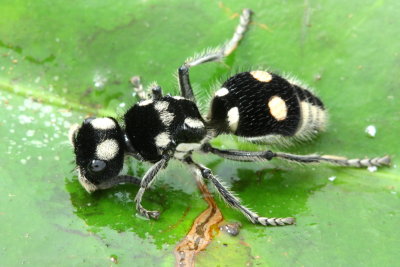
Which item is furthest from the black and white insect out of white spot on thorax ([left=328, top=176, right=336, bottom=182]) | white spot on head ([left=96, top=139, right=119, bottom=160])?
white spot on thorax ([left=328, top=176, right=336, bottom=182])

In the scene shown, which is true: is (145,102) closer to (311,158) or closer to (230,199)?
(230,199)

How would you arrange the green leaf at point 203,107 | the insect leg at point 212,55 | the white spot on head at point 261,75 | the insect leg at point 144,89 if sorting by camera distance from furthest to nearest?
the insect leg at point 212,55
the insect leg at point 144,89
the white spot on head at point 261,75
the green leaf at point 203,107

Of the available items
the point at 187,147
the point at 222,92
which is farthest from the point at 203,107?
the point at 187,147

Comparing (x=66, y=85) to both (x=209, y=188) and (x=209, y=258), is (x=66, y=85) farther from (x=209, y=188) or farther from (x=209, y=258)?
(x=209, y=258)

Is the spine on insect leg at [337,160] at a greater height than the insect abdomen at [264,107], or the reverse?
the insect abdomen at [264,107]

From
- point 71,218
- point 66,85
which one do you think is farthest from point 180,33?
point 71,218

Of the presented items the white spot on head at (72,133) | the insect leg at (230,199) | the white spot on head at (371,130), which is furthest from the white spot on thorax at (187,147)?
the white spot on head at (371,130)

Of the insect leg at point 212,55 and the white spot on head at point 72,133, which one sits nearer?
the white spot on head at point 72,133

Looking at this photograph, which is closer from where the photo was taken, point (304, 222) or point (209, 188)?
point (304, 222)

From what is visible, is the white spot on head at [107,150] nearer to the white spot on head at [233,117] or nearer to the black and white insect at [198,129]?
the black and white insect at [198,129]
